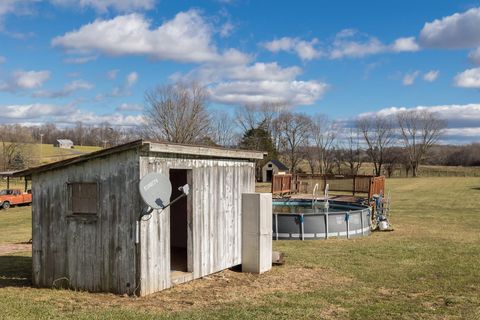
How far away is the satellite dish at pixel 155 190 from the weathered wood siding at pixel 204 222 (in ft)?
0.85

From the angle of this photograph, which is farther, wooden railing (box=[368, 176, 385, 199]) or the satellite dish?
wooden railing (box=[368, 176, 385, 199])

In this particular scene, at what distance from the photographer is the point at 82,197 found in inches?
356

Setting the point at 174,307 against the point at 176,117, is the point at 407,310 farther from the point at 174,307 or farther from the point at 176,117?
the point at 176,117

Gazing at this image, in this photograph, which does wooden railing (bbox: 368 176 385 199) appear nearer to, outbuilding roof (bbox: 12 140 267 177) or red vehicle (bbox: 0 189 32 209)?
outbuilding roof (bbox: 12 140 267 177)

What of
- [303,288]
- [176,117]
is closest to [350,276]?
[303,288]

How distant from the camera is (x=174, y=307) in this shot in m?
7.82

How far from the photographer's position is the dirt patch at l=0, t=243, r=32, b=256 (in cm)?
1448

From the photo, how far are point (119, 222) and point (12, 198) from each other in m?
27.5

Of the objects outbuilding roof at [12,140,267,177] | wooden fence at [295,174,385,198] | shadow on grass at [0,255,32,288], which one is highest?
outbuilding roof at [12,140,267,177]

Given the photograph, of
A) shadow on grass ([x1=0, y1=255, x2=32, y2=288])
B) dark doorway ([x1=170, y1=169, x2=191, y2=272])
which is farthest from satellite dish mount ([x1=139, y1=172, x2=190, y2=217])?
dark doorway ([x1=170, y1=169, x2=191, y2=272])

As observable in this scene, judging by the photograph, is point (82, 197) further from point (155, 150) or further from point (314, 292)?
point (314, 292)

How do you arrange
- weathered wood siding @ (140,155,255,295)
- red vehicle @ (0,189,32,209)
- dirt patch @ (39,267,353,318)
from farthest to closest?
red vehicle @ (0,189,32,209) → weathered wood siding @ (140,155,255,295) → dirt patch @ (39,267,353,318)

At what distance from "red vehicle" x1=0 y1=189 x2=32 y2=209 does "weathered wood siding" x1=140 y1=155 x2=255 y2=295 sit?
25765mm

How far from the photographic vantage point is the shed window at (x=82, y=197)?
8.93 m
